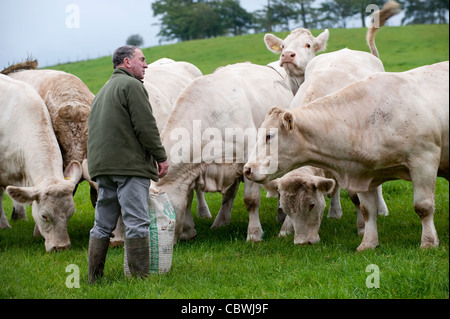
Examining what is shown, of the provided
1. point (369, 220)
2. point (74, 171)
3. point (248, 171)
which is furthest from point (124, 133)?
point (369, 220)

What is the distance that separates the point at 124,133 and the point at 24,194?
242cm

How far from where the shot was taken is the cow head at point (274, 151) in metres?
6.53

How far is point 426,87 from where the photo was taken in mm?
6836

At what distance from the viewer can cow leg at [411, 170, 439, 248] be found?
6.51 m

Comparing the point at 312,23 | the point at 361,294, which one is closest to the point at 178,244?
the point at 361,294

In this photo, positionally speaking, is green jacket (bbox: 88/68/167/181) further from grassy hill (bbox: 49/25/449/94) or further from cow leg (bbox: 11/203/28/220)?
grassy hill (bbox: 49/25/449/94)

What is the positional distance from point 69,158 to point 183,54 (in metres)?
22.7

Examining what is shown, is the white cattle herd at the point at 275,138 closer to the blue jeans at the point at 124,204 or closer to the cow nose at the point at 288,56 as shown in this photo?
the cow nose at the point at 288,56

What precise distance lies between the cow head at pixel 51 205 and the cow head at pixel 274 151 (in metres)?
2.55

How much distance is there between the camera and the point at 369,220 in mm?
7156

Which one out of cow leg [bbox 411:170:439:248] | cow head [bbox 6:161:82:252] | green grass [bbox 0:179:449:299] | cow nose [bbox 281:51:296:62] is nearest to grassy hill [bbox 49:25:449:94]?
cow nose [bbox 281:51:296:62]

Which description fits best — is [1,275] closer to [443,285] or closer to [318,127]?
[318,127]

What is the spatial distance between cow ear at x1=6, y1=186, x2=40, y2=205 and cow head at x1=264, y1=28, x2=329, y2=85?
4463mm

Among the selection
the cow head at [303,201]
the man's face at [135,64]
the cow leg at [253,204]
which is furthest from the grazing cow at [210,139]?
the man's face at [135,64]
